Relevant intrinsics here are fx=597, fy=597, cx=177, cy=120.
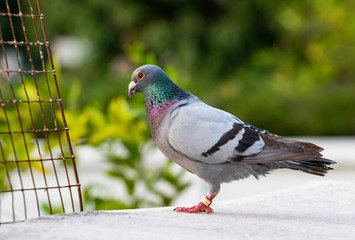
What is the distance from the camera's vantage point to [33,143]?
203 inches

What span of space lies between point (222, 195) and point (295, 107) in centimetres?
192

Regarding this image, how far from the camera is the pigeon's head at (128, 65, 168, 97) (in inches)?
146

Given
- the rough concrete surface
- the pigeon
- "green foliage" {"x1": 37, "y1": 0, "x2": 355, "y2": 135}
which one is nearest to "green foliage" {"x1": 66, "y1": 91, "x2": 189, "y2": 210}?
the rough concrete surface

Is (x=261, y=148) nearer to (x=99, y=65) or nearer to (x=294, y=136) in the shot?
(x=294, y=136)

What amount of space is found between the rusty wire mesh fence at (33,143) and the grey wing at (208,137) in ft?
2.12

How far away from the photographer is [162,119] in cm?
363

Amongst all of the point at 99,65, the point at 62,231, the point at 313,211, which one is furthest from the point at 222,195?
the point at 99,65

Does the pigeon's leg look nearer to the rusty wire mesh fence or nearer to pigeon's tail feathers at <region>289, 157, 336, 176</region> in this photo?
pigeon's tail feathers at <region>289, 157, 336, 176</region>

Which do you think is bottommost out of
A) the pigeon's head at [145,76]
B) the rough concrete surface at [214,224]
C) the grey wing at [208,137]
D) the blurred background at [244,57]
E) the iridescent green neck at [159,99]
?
the rough concrete surface at [214,224]

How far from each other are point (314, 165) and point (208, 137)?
69 centimetres

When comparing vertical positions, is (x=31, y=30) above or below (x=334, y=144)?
above

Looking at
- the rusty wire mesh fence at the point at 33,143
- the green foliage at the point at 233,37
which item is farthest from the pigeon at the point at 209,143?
the green foliage at the point at 233,37

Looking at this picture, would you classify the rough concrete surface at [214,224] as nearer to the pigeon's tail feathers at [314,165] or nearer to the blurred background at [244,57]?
the pigeon's tail feathers at [314,165]

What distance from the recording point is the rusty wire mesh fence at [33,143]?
11.0ft
